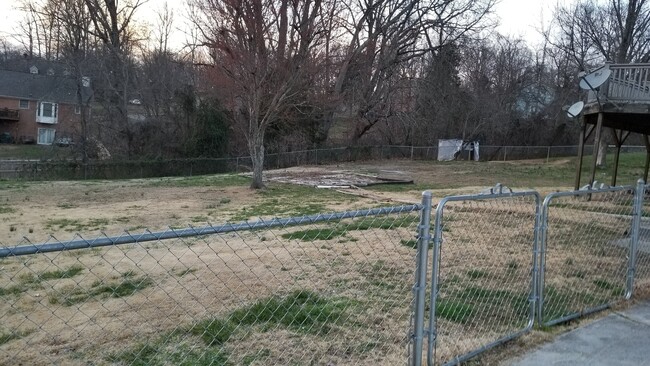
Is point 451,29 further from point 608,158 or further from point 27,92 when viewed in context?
point 27,92

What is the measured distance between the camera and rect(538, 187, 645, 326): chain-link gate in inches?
193

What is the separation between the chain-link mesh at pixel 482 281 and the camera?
4.12 m

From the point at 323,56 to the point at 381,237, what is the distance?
45.2 ft

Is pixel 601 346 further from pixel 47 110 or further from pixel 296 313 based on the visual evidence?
pixel 47 110

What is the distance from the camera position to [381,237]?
320 inches

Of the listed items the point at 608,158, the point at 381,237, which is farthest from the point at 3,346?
the point at 608,158

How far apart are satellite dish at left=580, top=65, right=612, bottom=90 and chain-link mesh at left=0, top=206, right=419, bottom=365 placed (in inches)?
302

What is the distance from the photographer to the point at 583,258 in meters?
7.26

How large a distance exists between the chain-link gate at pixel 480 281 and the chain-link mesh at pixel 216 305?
1.11 ft

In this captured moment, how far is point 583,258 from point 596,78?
23.1ft

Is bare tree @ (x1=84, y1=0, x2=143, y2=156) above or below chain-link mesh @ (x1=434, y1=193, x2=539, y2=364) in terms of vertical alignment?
above

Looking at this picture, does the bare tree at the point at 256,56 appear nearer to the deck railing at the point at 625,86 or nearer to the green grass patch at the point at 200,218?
the green grass patch at the point at 200,218

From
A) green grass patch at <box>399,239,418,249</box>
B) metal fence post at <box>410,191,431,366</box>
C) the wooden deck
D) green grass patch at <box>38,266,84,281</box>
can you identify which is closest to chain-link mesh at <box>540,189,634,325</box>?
metal fence post at <box>410,191,431,366</box>

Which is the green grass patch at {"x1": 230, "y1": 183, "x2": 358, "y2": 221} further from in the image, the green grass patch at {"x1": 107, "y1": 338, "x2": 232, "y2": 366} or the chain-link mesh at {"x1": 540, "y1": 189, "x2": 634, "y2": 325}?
the green grass patch at {"x1": 107, "y1": 338, "x2": 232, "y2": 366}
